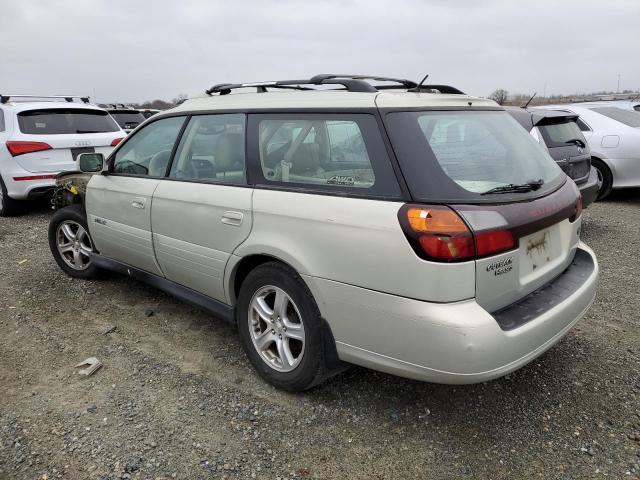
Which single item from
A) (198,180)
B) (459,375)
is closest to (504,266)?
(459,375)

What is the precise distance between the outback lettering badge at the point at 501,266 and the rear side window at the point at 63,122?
22.2 ft

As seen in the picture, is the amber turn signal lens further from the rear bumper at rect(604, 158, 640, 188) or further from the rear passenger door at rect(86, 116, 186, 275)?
the rear bumper at rect(604, 158, 640, 188)

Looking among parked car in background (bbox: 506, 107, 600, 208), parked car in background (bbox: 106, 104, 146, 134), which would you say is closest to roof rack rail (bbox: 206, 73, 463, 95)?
parked car in background (bbox: 506, 107, 600, 208)

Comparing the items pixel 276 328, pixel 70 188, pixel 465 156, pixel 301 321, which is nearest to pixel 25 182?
pixel 70 188

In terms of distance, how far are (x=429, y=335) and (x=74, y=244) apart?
374 cm

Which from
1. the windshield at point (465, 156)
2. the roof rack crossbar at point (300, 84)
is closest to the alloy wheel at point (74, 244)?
the roof rack crossbar at point (300, 84)

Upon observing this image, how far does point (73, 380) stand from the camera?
10.1ft

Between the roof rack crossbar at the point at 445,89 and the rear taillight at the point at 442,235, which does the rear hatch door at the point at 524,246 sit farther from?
the roof rack crossbar at the point at 445,89

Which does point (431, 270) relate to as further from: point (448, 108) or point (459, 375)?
point (448, 108)

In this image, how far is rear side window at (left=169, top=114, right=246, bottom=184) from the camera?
3061 millimetres

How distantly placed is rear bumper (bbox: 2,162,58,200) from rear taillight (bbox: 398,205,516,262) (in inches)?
247

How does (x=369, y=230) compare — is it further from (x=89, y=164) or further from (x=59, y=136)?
(x=59, y=136)

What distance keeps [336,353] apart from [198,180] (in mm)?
1467

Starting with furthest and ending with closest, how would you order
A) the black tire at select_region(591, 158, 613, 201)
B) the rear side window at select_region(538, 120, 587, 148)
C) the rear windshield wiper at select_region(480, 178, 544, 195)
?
the black tire at select_region(591, 158, 613, 201) → the rear side window at select_region(538, 120, 587, 148) → the rear windshield wiper at select_region(480, 178, 544, 195)
